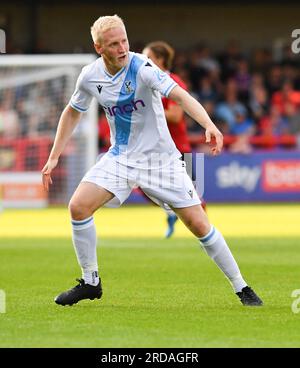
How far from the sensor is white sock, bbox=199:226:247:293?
28.3 ft

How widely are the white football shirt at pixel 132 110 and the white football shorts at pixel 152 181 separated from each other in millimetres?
62

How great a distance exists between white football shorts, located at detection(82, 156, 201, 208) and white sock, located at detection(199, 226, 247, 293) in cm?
29

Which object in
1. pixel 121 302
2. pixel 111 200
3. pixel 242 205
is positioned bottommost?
pixel 242 205

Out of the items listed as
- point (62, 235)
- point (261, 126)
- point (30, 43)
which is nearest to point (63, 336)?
point (62, 235)

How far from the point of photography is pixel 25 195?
2320 cm

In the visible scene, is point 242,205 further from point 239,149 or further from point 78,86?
point 78,86

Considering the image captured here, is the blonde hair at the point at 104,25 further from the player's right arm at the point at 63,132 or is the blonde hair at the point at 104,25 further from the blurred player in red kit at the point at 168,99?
the blurred player in red kit at the point at 168,99

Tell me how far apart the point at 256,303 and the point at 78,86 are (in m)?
2.18

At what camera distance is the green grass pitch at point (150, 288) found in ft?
24.0

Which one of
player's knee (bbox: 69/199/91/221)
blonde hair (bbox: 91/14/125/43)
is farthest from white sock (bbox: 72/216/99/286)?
blonde hair (bbox: 91/14/125/43)

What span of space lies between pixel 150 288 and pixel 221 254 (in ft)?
5.15
